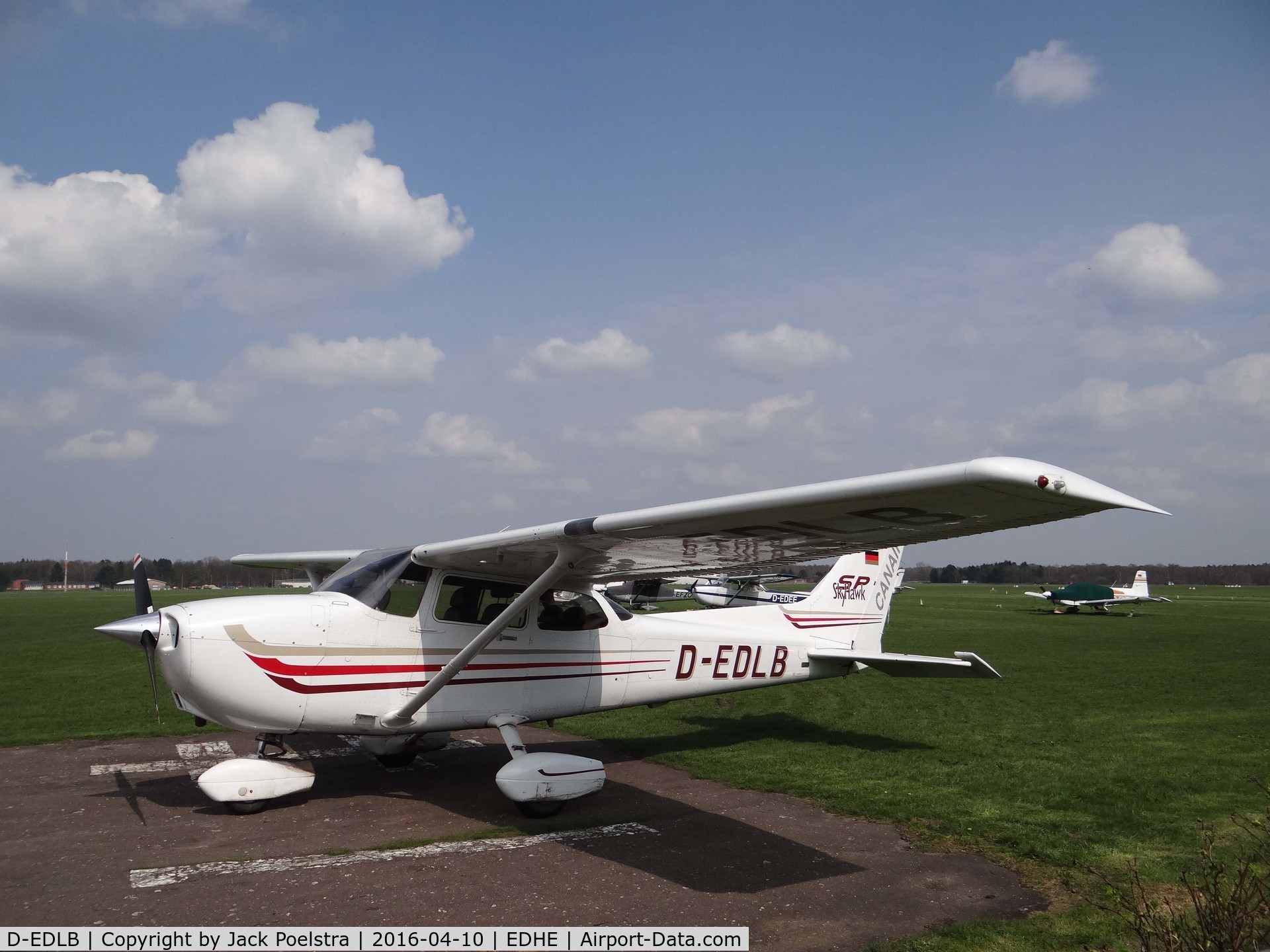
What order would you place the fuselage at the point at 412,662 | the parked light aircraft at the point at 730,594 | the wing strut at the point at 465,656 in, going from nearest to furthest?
the fuselage at the point at 412,662 < the wing strut at the point at 465,656 < the parked light aircraft at the point at 730,594

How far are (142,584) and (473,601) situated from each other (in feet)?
10.4

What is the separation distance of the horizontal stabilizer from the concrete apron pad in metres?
2.55

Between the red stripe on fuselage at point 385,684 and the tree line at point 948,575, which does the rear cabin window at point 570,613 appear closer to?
the red stripe on fuselage at point 385,684

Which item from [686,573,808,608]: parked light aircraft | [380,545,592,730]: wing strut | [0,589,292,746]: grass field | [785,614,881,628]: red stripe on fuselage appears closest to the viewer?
[380,545,592,730]: wing strut

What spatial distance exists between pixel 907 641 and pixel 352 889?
67.2 feet

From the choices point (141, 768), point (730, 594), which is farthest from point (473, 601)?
point (730, 594)

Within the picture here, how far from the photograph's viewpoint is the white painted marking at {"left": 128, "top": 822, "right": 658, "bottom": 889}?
507 centimetres

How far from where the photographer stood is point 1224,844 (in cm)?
572

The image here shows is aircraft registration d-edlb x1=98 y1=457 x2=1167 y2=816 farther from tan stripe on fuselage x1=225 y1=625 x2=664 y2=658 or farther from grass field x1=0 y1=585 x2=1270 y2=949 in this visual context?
grass field x1=0 y1=585 x2=1270 y2=949

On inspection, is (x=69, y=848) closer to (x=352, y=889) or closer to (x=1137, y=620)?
(x=352, y=889)

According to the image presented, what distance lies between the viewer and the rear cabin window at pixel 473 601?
23.4ft

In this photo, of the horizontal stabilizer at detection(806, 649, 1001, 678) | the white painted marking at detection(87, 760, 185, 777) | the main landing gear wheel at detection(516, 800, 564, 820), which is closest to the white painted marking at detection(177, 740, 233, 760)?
the white painted marking at detection(87, 760, 185, 777)

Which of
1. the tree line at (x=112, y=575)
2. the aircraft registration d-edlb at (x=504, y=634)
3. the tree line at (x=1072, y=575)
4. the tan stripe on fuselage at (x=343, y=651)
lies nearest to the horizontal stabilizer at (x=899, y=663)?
the aircraft registration d-edlb at (x=504, y=634)

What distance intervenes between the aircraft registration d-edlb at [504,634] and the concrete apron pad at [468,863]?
1.73ft
